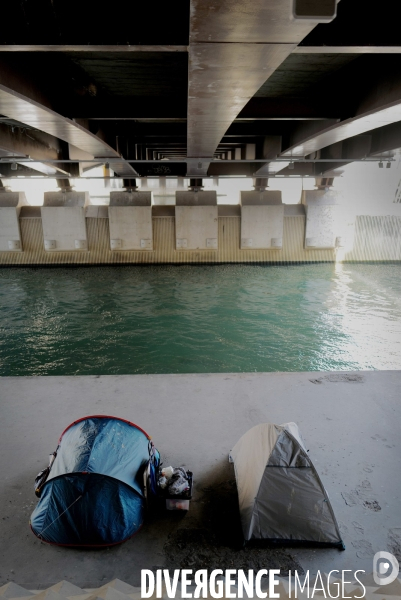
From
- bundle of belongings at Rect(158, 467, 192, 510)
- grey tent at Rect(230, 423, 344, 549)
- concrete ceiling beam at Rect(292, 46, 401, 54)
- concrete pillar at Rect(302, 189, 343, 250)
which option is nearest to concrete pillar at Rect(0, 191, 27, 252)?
concrete pillar at Rect(302, 189, 343, 250)

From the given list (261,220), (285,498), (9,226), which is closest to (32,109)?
(285,498)

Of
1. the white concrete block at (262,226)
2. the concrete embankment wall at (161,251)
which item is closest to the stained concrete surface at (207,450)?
the white concrete block at (262,226)

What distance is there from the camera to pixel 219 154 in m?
22.2

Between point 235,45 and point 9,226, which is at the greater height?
point 235,45

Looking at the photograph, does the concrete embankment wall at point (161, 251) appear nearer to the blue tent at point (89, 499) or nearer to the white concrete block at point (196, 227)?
the white concrete block at point (196, 227)

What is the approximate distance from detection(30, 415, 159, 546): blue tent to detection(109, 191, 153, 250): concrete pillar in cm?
1794

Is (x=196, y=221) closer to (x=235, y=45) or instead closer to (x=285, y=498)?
(x=235, y=45)

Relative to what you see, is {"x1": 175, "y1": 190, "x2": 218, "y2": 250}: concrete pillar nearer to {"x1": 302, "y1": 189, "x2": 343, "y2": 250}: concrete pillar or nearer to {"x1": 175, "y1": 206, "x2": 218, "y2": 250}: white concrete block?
{"x1": 175, "y1": 206, "x2": 218, "y2": 250}: white concrete block

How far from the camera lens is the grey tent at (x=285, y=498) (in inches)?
175

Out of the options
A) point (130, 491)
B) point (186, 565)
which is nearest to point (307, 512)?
point (186, 565)

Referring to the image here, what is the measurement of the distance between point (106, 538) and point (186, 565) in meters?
0.95

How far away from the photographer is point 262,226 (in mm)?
21984

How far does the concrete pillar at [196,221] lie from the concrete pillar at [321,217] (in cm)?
560

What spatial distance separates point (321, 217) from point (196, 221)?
24.2 feet
